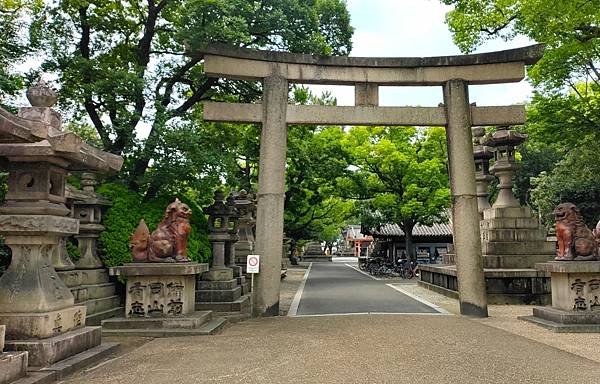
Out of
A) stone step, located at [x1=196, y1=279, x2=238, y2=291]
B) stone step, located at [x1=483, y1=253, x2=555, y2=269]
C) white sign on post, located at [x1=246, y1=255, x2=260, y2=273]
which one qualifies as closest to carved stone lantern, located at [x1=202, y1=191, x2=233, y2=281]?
stone step, located at [x1=196, y1=279, x2=238, y2=291]

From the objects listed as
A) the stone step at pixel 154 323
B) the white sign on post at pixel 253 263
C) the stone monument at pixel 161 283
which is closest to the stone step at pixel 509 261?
the white sign on post at pixel 253 263

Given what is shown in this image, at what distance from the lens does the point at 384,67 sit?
11414 mm

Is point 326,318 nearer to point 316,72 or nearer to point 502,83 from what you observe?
point 316,72

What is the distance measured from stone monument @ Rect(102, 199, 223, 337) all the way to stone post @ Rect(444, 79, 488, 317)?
5928 millimetres

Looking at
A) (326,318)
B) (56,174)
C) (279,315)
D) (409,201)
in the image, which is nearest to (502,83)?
(326,318)

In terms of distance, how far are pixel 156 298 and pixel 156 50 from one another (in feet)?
28.0

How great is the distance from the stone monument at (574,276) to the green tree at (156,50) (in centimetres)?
821

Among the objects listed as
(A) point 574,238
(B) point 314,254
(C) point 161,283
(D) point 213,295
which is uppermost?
(A) point 574,238

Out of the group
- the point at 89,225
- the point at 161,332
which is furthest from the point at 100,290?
the point at 161,332

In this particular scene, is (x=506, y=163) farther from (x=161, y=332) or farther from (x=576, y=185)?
(x=576, y=185)

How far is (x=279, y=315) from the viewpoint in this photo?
11.0 meters

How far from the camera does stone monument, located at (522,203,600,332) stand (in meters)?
9.06

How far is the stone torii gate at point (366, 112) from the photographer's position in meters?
10.7

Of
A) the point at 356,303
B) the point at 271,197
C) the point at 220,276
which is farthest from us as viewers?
the point at 356,303
